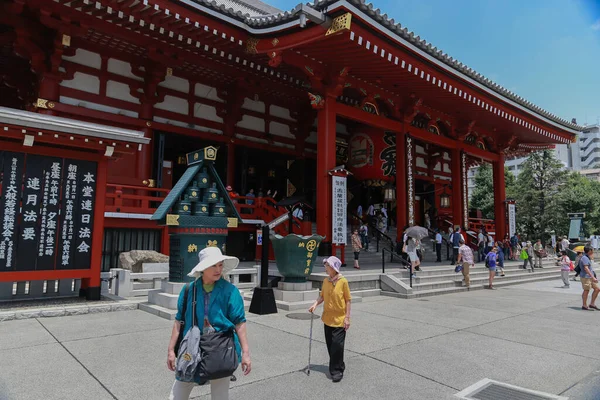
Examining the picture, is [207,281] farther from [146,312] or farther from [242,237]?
[242,237]

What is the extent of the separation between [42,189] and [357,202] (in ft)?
49.3

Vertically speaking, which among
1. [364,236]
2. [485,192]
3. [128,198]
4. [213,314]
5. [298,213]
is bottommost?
[213,314]

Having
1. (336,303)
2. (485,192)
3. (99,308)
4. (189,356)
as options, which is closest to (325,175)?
(99,308)

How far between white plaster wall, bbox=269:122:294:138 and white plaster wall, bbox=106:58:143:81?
209 inches

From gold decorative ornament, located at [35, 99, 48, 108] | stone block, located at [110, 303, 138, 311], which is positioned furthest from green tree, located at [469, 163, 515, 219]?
gold decorative ornament, located at [35, 99, 48, 108]

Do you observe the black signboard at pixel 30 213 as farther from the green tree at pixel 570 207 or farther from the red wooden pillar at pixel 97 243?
the green tree at pixel 570 207

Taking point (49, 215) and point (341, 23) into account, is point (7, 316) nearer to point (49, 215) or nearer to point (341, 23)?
point (49, 215)

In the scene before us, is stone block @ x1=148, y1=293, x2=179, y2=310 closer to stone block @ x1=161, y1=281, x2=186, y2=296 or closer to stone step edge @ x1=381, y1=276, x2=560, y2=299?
stone block @ x1=161, y1=281, x2=186, y2=296

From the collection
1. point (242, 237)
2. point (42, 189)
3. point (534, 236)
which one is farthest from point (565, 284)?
point (534, 236)

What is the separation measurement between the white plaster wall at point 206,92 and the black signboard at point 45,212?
619 centimetres

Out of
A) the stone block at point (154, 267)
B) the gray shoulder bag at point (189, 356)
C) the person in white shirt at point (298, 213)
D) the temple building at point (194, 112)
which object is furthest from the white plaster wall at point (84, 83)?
the gray shoulder bag at point (189, 356)

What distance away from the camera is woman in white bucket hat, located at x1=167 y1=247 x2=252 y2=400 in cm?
282

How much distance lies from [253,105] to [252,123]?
0.69 meters

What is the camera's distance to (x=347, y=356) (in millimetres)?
5285
